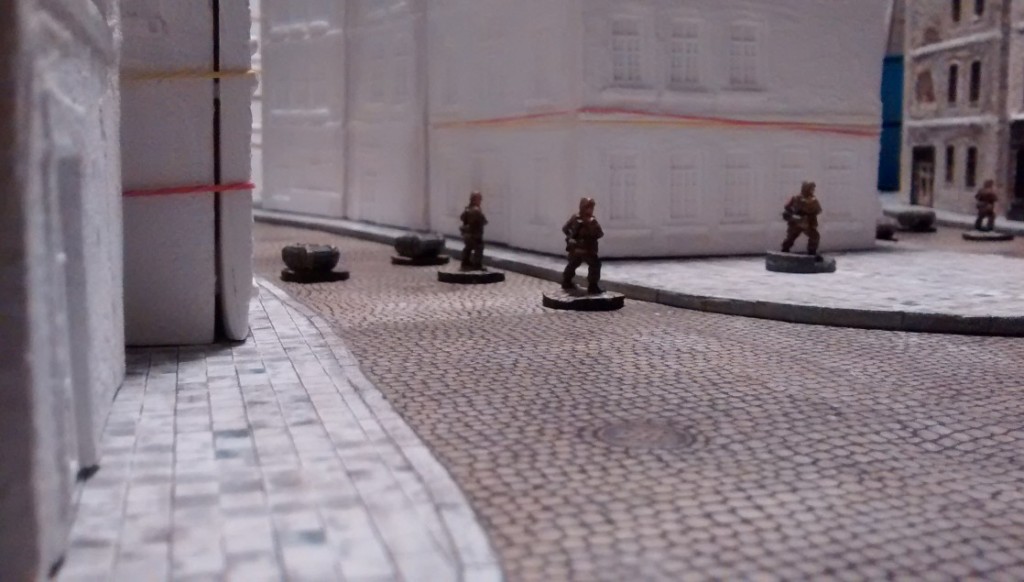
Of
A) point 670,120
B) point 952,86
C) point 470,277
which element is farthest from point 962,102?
point 470,277

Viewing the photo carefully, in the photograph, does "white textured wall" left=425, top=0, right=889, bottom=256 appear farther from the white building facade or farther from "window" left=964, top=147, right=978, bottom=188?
"window" left=964, top=147, right=978, bottom=188

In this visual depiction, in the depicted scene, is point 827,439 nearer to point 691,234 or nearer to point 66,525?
point 66,525

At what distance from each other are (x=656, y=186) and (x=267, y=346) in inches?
307

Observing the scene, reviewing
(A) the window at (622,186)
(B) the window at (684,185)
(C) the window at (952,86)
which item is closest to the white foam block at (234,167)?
(A) the window at (622,186)

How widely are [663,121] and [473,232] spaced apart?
3570 mm

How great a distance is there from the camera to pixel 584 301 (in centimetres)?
1068

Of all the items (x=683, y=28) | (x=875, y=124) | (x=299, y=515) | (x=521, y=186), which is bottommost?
(x=299, y=515)

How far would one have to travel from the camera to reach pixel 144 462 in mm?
5305

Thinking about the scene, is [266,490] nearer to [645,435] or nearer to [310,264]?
[645,435]

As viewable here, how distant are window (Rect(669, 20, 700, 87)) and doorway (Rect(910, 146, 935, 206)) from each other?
15.3 metres

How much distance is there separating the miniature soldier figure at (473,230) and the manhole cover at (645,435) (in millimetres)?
6756

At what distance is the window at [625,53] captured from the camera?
14.4 metres

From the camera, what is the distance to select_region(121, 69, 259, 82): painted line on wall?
8.02 meters

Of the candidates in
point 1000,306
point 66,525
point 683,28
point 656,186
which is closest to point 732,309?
point 1000,306
